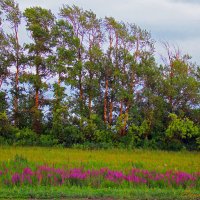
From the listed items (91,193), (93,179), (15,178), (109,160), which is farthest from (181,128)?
(91,193)

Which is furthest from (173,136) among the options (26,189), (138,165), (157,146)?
(26,189)

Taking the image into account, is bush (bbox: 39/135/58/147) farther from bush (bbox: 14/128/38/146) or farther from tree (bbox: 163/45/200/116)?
tree (bbox: 163/45/200/116)

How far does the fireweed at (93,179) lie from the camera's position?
1332 centimetres

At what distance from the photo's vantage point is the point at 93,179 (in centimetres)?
1374

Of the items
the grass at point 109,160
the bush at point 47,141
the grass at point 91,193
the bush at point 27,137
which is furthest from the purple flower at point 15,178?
the bush at point 27,137

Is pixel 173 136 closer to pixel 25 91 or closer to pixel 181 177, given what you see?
pixel 25 91

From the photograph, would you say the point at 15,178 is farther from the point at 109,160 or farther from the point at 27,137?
the point at 27,137

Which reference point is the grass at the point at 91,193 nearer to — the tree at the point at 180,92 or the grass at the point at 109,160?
the grass at the point at 109,160

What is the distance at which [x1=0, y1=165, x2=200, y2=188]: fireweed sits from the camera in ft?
43.7

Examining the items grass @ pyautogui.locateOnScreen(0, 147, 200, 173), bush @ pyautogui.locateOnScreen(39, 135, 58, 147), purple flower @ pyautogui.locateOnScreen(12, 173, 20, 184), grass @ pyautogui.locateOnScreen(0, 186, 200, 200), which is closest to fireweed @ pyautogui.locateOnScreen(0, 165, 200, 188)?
purple flower @ pyautogui.locateOnScreen(12, 173, 20, 184)

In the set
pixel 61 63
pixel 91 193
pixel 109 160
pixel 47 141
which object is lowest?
pixel 91 193

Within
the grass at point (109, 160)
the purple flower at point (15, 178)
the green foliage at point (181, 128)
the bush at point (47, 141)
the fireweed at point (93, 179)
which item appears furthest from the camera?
the bush at point (47, 141)

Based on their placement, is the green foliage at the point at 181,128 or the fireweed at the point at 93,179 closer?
the fireweed at the point at 93,179

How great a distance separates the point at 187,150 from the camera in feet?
109
